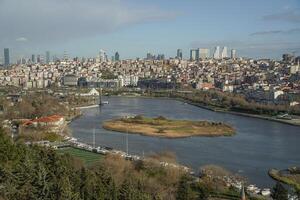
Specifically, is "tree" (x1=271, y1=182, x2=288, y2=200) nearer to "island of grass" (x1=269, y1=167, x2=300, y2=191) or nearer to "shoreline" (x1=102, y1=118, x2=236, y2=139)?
"island of grass" (x1=269, y1=167, x2=300, y2=191)

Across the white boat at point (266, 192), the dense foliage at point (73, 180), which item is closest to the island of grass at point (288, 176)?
the white boat at point (266, 192)

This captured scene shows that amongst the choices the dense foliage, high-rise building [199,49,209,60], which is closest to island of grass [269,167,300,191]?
the dense foliage

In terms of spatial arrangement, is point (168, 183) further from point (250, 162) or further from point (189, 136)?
point (189, 136)

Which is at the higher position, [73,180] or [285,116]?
[73,180]

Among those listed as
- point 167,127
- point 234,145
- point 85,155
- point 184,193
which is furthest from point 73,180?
point 167,127

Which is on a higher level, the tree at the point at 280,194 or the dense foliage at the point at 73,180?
the dense foliage at the point at 73,180

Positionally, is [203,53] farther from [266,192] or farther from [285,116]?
[266,192]

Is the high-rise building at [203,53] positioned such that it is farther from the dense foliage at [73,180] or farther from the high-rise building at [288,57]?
the dense foliage at [73,180]
